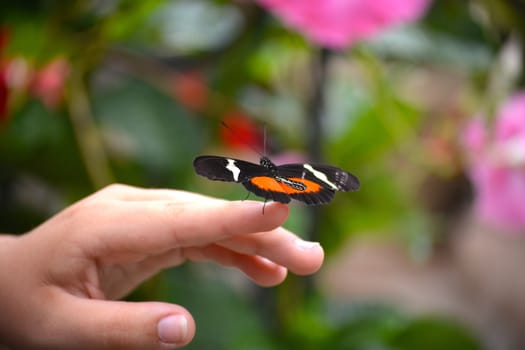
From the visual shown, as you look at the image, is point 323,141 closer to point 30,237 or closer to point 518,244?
point 30,237

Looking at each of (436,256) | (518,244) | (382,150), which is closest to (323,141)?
(382,150)

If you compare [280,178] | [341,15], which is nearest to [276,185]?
[280,178]

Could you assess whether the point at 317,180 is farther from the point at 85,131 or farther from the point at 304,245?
the point at 85,131

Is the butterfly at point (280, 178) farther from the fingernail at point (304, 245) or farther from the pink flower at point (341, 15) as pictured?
the pink flower at point (341, 15)

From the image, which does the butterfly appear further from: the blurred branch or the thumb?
the blurred branch

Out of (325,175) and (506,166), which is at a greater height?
(506,166)

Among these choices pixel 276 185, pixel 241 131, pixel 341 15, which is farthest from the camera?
pixel 241 131
